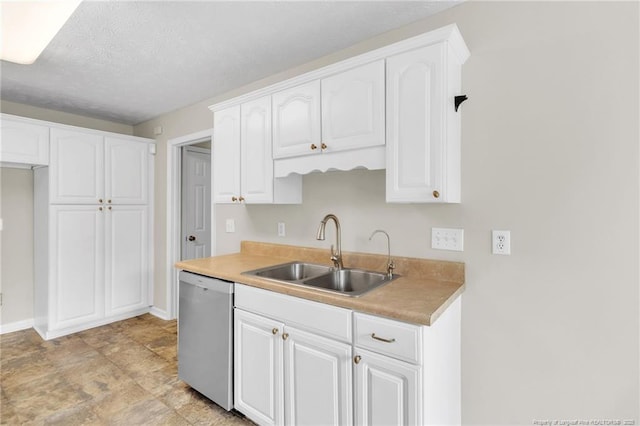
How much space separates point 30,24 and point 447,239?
8.59 feet

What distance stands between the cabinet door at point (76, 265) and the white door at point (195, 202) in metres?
0.84

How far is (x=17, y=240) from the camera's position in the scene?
339 cm

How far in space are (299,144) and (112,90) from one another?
2160mm

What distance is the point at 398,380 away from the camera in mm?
1317

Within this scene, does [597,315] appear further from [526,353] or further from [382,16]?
[382,16]

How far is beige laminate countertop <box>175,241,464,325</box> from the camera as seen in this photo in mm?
1360

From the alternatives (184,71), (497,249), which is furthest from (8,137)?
(497,249)

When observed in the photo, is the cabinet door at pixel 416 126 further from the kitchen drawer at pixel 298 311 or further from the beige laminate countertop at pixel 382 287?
the kitchen drawer at pixel 298 311

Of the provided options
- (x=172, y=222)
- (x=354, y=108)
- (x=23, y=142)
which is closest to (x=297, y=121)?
(x=354, y=108)

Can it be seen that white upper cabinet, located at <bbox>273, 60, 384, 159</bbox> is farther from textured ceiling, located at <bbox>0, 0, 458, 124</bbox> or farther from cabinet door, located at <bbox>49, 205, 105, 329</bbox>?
cabinet door, located at <bbox>49, 205, 105, 329</bbox>

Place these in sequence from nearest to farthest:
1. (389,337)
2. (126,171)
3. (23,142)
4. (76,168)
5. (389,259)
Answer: (389,337)
(389,259)
(23,142)
(76,168)
(126,171)

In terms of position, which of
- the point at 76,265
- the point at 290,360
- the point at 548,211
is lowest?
the point at 290,360

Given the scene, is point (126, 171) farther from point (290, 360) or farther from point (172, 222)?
point (290, 360)

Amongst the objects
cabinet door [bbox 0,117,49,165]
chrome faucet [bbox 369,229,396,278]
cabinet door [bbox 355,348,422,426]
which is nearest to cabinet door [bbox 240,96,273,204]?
chrome faucet [bbox 369,229,396,278]
